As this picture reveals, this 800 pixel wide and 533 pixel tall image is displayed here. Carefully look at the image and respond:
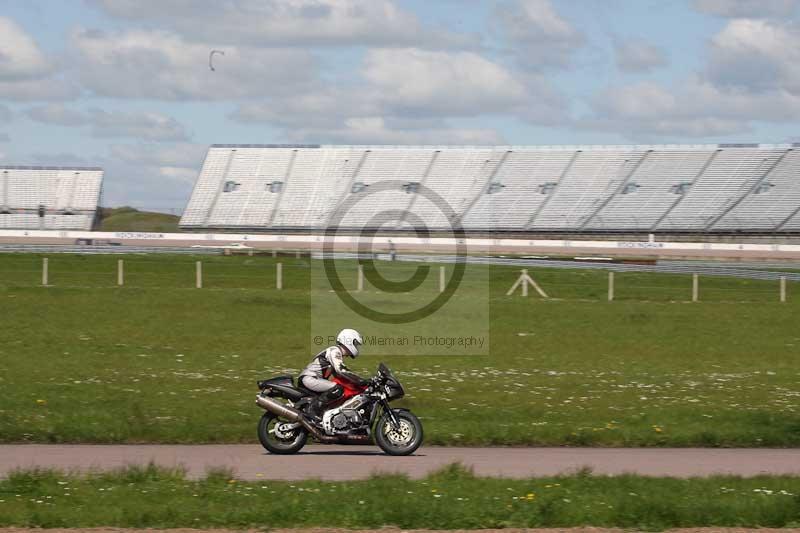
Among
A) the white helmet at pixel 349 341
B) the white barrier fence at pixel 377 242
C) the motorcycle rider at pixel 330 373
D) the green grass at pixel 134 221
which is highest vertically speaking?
the green grass at pixel 134 221

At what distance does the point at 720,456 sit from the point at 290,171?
299 ft

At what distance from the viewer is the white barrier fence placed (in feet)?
240

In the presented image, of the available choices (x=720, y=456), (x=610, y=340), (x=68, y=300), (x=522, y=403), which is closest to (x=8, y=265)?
(x=68, y=300)

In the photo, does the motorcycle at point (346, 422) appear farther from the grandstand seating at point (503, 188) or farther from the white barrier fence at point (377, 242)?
the grandstand seating at point (503, 188)

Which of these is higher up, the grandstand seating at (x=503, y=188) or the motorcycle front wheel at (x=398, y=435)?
the grandstand seating at (x=503, y=188)

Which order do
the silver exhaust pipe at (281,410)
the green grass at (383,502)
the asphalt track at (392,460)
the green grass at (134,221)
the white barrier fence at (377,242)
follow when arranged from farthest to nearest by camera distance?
the green grass at (134,221), the white barrier fence at (377,242), the silver exhaust pipe at (281,410), the asphalt track at (392,460), the green grass at (383,502)

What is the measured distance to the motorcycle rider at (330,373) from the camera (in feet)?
44.4

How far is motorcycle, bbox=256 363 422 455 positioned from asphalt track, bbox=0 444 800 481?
20 cm

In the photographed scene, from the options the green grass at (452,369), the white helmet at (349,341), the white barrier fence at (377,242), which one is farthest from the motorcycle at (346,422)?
the white barrier fence at (377,242)

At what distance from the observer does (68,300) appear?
30.3 metres

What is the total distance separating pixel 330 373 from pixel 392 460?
4.53 feet

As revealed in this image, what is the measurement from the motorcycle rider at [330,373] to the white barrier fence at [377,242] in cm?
5958

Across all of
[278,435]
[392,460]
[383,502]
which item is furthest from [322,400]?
[383,502]

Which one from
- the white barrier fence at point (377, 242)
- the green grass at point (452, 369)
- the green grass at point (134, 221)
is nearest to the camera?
the green grass at point (452, 369)
